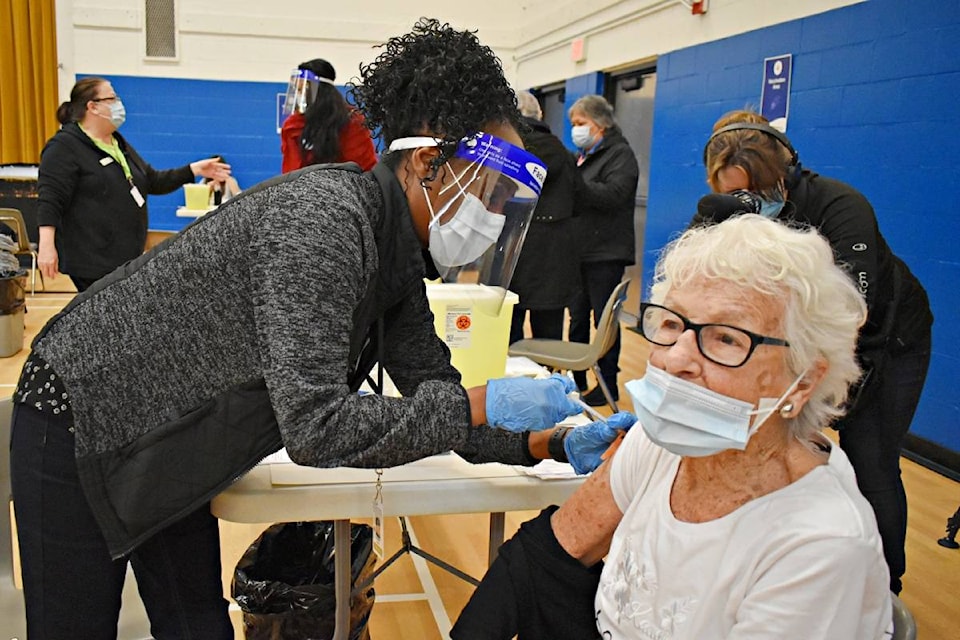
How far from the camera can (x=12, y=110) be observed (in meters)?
8.31

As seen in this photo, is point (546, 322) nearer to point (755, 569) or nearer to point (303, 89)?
point (303, 89)

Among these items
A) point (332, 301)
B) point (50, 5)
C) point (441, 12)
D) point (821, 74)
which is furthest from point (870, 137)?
point (50, 5)

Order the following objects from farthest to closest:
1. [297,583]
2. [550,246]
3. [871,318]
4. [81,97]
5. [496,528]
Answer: [550,246], [81,97], [871,318], [496,528], [297,583]

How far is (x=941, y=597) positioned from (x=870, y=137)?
2279mm

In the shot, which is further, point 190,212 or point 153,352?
point 190,212

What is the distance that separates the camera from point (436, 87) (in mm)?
1213

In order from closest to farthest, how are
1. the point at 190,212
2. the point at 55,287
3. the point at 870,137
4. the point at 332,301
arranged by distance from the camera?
the point at 332,301 → the point at 870,137 → the point at 190,212 → the point at 55,287

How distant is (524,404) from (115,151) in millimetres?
3137

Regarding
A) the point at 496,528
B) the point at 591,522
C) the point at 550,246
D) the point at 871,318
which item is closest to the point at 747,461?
the point at 591,522

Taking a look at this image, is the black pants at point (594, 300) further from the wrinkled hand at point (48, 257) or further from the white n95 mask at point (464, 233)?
the white n95 mask at point (464, 233)

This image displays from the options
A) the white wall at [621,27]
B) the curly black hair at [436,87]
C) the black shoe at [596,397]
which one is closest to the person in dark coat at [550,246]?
the black shoe at [596,397]

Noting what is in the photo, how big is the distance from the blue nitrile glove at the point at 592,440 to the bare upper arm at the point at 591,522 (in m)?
0.08

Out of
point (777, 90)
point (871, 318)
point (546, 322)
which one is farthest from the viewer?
point (777, 90)

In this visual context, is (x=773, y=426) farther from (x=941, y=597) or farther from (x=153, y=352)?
(x=941, y=597)
